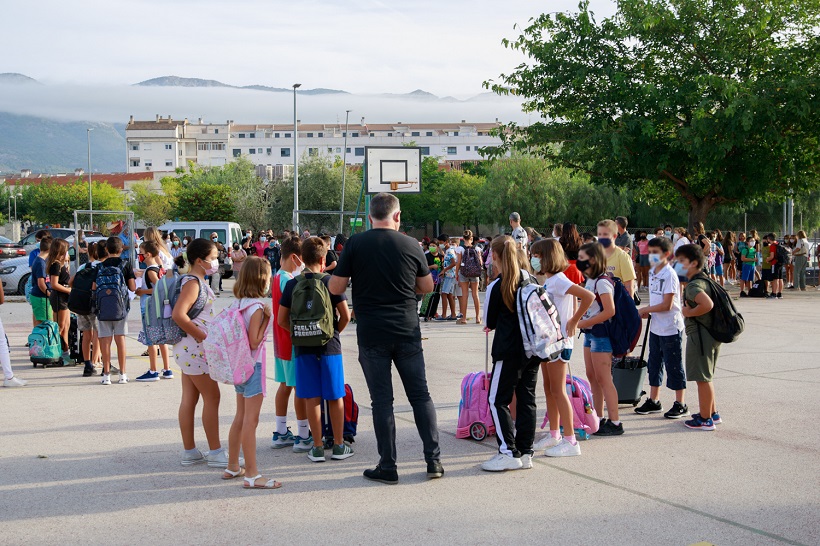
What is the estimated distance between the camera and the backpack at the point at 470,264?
16172 mm

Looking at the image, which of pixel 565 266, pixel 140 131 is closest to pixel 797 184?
pixel 565 266

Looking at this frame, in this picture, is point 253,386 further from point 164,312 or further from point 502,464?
point 502,464

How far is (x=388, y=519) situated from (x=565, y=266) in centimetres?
244

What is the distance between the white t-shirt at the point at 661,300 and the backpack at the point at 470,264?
8506mm

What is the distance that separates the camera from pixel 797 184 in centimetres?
2377

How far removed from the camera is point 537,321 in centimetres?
586

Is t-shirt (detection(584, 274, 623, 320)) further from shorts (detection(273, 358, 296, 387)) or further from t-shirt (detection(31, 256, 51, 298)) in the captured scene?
t-shirt (detection(31, 256, 51, 298))

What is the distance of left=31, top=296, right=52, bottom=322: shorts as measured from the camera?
11.3 meters

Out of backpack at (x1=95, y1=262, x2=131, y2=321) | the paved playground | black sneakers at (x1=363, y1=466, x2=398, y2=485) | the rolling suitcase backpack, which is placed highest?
backpack at (x1=95, y1=262, x2=131, y2=321)

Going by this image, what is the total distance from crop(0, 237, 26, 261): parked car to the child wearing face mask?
2451 centimetres

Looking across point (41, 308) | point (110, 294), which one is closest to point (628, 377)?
point (110, 294)

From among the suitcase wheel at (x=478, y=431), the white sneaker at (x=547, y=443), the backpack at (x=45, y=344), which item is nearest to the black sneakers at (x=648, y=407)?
the white sneaker at (x=547, y=443)

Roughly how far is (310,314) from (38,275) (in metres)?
6.40

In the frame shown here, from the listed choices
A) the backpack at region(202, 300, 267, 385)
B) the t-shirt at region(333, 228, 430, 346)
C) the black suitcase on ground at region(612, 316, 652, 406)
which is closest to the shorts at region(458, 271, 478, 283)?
the black suitcase on ground at region(612, 316, 652, 406)
